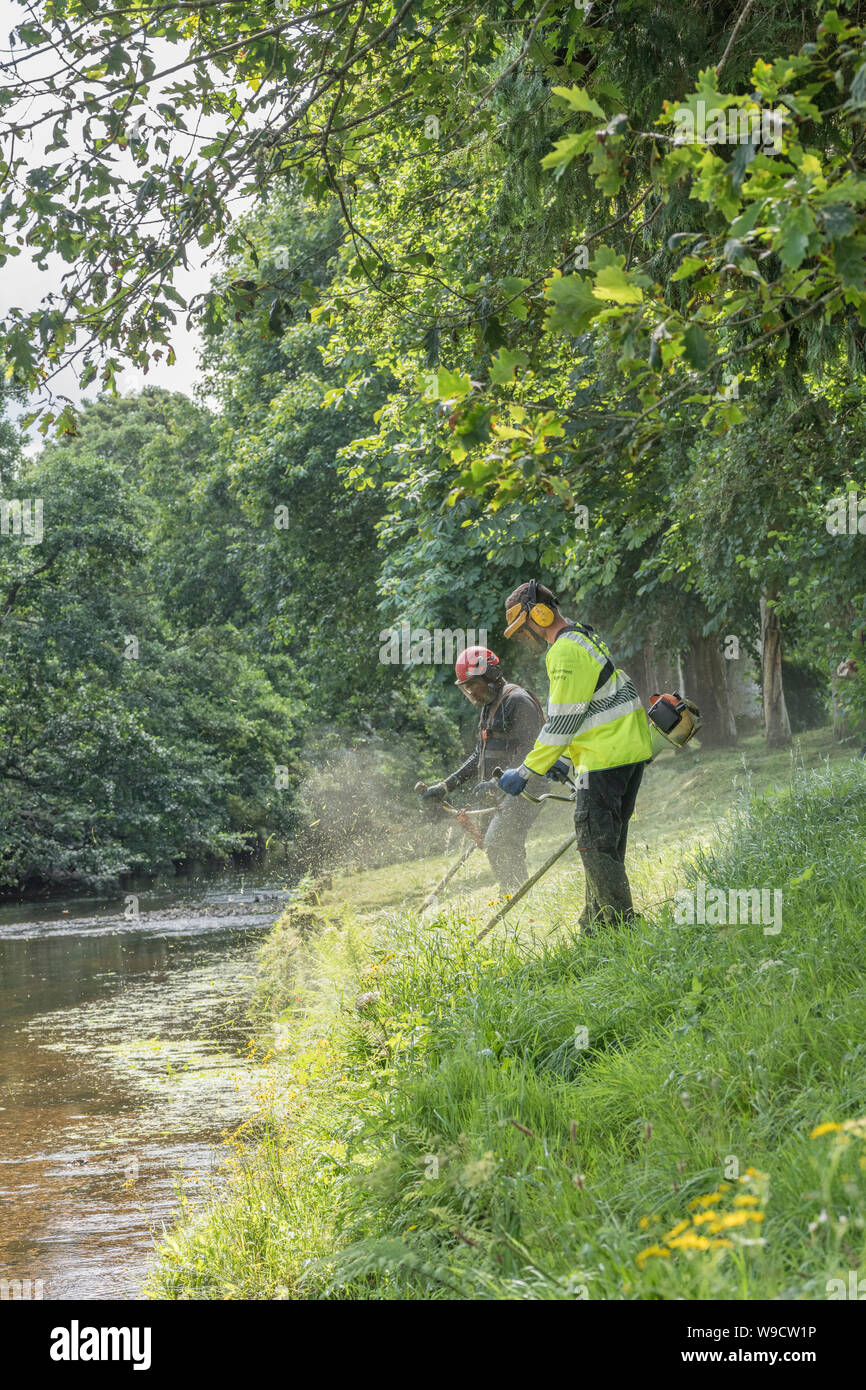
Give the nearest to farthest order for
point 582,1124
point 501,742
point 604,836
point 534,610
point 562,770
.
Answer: point 582,1124
point 604,836
point 534,610
point 562,770
point 501,742

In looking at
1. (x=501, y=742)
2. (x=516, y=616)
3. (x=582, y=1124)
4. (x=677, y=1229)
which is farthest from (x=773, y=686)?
(x=677, y=1229)

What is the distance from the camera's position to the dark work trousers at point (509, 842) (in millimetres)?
9695

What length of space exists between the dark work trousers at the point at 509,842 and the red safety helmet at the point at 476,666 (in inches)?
36.1

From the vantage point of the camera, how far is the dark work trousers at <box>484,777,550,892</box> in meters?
9.70

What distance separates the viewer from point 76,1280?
5.73 m

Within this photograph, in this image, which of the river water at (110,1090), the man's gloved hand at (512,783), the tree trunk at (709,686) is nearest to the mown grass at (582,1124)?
the river water at (110,1090)

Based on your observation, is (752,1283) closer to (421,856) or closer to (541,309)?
(541,309)

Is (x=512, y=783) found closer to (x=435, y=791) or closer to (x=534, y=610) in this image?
(x=534, y=610)

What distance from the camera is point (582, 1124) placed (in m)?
4.62

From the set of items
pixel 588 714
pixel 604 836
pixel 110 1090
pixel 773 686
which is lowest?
pixel 110 1090

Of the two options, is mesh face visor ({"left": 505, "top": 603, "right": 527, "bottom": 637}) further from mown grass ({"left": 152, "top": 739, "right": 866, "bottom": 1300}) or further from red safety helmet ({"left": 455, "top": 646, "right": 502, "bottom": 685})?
red safety helmet ({"left": 455, "top": 646, "right": 502, "bottom": 685})

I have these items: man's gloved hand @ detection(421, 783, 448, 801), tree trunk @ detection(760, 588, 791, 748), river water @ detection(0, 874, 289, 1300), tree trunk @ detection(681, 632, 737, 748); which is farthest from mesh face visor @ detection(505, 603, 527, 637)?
tree trunk @ detection(681, 632, 737, 748)

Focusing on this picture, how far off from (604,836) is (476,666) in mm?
2908

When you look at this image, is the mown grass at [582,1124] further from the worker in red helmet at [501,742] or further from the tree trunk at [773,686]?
the tree trunk at [773,686]
